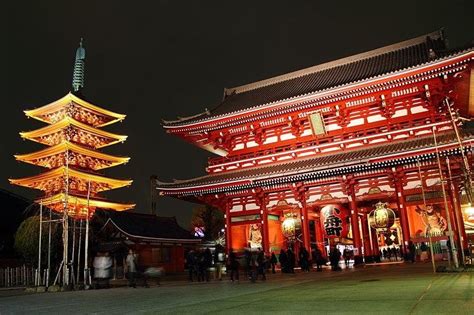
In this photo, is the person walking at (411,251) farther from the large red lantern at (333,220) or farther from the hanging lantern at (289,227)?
the hanging lantern at (289,227)

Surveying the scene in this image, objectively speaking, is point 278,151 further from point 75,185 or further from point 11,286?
point 11,286

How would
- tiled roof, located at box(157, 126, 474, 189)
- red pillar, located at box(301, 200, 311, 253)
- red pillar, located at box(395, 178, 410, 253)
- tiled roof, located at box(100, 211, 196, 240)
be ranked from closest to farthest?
tiled roof, located at box(157, 126, 474, 189) → red pillar, located at box(395, 178, 410, 253) → red pillar, located at box(301, 200, 311, 253) → tiled roof, located at box(100, 211, 196, 240)

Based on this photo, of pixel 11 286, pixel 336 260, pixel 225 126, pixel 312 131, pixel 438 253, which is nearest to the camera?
pixel 336 260

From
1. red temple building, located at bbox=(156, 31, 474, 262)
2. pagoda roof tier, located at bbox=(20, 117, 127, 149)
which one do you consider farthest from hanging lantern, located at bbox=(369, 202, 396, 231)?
pagoda roof tier, located at bbox=(20, 117, 127, 149)

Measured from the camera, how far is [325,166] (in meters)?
23.2

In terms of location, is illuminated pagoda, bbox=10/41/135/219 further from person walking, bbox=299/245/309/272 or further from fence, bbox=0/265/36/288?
person walking, bbox=299/245/309/272

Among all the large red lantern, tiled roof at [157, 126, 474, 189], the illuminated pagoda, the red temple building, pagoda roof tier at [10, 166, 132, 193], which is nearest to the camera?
tiled roof at [157, 126, 474, 189]

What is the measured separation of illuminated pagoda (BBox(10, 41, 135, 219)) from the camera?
33.3m

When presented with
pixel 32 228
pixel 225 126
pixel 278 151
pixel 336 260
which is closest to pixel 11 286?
pixel 32 228

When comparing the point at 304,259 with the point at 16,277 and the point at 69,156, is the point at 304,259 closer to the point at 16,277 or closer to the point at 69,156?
the point at 69,156

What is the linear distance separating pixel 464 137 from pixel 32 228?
1037 inches

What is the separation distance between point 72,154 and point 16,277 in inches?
421

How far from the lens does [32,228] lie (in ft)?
86.4

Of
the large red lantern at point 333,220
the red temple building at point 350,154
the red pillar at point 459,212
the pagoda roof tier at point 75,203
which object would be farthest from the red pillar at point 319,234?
the pagoda roof tier at point 75,203
